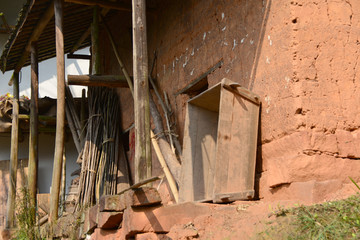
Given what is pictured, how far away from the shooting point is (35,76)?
8.33m

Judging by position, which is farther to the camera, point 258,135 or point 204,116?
point 204,116

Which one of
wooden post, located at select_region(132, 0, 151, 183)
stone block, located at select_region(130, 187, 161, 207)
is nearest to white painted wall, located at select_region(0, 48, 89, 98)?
wooden post, located at select_region(132, 0, 151, 183)

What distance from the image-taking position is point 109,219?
512 centimetres

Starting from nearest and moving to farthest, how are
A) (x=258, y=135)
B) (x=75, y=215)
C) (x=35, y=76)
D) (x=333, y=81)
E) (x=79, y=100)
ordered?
1. (x=333, y=81)
2. (x=258, y=135)
3. (x=75, y=215)
4. (x=35, y=76)
5. (x=79, y=100)

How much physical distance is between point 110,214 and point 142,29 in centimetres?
184

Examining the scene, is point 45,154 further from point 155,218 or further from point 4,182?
point 155,218

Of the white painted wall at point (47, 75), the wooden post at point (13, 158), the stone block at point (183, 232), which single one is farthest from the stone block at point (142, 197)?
the white painted wall at point (47, 75)

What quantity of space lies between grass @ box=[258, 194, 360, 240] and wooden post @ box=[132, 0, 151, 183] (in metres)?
1.42

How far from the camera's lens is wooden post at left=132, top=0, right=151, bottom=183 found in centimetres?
483

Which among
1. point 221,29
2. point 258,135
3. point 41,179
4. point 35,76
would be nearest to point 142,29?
point 221,29

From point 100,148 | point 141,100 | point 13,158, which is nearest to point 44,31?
point 100,148

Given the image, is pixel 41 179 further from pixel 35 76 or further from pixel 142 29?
pixel 142 29

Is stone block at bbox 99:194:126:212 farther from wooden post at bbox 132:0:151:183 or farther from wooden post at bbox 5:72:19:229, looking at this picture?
wooden post at bbox 5:72:19:229

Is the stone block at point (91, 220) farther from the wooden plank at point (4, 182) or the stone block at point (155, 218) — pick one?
the wooden plank at point (4, 182)
